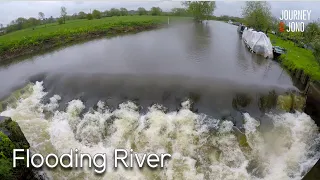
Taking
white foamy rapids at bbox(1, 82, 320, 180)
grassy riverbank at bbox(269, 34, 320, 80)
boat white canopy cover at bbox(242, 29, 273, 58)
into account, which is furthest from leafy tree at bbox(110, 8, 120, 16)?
white foamy rapids at bbox(1, 82, 320, 180)

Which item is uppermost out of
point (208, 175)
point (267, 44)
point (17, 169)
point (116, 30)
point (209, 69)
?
point (116, 30)

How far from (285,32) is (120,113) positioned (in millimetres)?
25908

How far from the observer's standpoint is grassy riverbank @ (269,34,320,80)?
16977mm

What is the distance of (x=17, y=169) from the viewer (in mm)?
9250

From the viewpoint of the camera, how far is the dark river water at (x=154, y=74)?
14789 mm

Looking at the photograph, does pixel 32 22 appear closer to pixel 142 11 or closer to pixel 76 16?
pixel 76 16

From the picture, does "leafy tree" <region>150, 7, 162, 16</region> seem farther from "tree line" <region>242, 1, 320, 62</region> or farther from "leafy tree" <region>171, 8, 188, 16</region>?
"tree line" <region>242, 1, 320, 62</region>

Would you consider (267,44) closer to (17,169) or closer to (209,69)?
(209,69)

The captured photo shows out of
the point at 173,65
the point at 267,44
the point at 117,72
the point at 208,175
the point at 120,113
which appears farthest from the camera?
the point at 267,44

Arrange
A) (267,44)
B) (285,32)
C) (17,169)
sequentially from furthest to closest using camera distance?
1. (285,32)
2. (267,44)
3. (17,169)

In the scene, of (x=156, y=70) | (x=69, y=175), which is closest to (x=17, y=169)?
(x=69, y=175)

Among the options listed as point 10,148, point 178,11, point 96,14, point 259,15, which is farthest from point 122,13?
point 10,148

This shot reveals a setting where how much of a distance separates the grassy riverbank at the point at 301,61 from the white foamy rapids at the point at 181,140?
469 centimetres

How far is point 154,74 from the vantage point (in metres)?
16.9
